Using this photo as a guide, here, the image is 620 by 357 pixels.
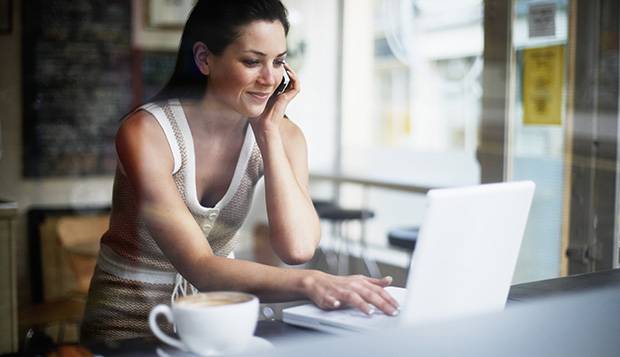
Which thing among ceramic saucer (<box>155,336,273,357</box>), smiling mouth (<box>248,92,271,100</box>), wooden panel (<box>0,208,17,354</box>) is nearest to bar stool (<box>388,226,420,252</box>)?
wooden panel (<box>0,208,17,354</box>)

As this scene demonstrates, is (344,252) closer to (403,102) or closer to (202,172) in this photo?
(403,102)

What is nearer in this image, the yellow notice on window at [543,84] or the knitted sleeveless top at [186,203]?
the knitted sleeveless top at [186,203]

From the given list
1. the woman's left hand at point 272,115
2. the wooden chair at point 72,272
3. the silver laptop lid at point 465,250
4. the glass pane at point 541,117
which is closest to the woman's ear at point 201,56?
the woman's left hand at point 272,115

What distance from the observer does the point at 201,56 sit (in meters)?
1.33

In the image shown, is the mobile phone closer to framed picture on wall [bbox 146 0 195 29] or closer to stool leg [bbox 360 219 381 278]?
framed picture on wall [bbox 146 0 195 29]

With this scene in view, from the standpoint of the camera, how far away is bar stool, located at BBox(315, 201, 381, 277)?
3.06 meters

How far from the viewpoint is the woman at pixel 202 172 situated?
3.98ft

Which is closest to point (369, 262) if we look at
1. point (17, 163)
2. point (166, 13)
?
point (166, 13)

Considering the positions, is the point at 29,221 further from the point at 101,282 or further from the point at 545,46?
the point at 545,46

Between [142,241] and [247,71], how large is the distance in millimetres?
312

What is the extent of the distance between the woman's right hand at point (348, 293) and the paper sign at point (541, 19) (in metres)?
1.46

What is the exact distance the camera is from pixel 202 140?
4.14 ft

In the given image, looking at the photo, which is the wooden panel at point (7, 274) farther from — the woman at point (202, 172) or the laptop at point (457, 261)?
the laptop at point (457, 261)

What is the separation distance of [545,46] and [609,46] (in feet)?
0.55
